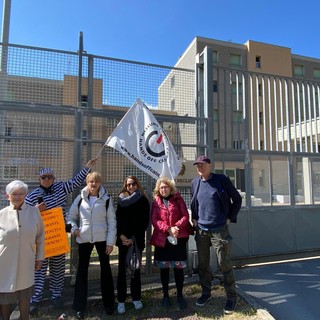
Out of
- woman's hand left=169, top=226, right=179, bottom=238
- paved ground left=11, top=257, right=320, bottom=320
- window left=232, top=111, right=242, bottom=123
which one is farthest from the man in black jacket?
window left=232, top=111, right=242, bottom=123

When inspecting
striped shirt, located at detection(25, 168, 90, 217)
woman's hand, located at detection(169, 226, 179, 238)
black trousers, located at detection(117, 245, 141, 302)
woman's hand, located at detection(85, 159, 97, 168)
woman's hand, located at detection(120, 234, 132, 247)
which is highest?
woman's hand, located at detection(85, 159, 97, 168)

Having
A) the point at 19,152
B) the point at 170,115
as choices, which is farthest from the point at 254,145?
the point at 19,152

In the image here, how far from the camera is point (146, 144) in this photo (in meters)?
4.91

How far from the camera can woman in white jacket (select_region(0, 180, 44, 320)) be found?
3.20m

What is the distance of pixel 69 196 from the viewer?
4.85m

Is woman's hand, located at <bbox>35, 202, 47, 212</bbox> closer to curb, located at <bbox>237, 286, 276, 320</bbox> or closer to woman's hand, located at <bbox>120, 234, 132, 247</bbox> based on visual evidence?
woman's hand, located at <bbox>120, 234, 132, 247</bbox>

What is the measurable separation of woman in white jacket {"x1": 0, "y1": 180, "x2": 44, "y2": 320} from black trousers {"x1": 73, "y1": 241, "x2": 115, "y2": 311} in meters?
0.73

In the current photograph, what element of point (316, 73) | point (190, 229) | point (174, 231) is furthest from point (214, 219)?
point (316, 73)

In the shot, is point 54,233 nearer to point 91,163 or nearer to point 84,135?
point 91,163

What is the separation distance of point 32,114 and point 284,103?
5369 mm

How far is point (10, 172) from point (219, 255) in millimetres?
3243

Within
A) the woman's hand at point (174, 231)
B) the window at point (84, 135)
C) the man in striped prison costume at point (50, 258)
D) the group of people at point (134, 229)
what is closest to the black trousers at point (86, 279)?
the group of people at point (134, 229)

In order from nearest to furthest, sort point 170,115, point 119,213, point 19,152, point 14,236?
point 14,236
point 119,213
point 19,152
point 170,115

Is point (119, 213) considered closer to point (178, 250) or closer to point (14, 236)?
point (178, 250)
